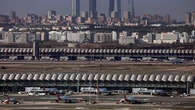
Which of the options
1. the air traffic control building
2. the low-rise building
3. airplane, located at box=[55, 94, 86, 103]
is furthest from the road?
the low-rise building

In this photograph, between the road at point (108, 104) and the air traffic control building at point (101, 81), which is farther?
the air traffic control building at point (101, 81)

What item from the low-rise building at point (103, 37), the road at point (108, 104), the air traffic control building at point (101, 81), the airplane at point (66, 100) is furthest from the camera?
the low-rise building at point (103, 37)

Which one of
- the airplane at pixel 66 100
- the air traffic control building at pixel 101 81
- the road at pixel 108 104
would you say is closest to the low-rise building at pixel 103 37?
the air traffic control building at pixel 101 81

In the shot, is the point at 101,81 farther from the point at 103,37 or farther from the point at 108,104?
the point at 103,37

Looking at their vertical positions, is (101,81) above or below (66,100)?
above

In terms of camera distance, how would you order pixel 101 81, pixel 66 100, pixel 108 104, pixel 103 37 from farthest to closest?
1. pixel 103 37
2. pixel 101 81
3. pixel 66 100
4. pixel 108 104

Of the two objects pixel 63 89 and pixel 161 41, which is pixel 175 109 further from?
pixel 161 41

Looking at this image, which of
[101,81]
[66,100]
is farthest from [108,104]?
[101,81]

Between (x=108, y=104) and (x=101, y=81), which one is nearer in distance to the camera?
(x=108, y=104)

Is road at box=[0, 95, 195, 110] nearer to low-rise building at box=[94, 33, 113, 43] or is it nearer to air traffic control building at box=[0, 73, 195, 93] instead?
air traffic control building at box=[0, 73, 195, 93]

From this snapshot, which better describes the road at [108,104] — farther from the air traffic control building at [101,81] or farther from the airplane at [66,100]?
the air traffic control building at [101,81]
